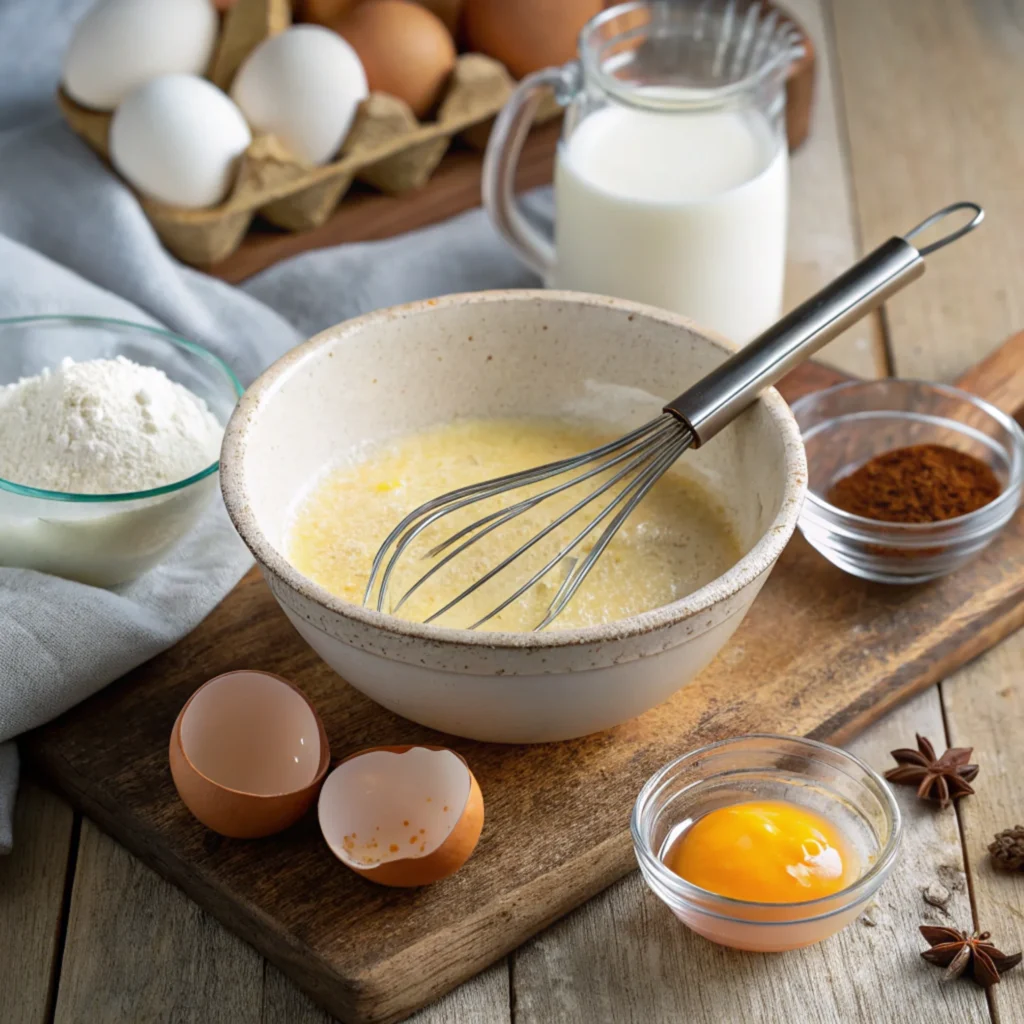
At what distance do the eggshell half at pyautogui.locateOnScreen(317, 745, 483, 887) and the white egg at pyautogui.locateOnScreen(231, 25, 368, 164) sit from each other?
2.65ft

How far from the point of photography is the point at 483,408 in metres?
1.21

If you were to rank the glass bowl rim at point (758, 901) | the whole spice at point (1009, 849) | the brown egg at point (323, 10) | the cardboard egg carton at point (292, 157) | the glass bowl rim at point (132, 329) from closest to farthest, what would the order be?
1. the glass bowl rim at point (758, 901)
2. the whole spice at point (1009, 849)
3. the glass bowl rim at point (132, 329)
4. the cardboard egg carton at point (292, 157)
5. the brown egg at point (323, 10)

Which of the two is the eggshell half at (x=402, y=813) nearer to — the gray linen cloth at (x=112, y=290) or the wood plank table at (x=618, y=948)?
the wood plank table at (x=618, y=948)

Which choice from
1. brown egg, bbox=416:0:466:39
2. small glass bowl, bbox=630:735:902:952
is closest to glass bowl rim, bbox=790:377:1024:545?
small glass bowl, bbox=630:735:902:952

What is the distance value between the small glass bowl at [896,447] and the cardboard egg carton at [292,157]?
57 centimetres

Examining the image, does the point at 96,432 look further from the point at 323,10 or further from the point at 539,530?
the point at 323,10

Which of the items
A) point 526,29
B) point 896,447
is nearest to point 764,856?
point 896,447

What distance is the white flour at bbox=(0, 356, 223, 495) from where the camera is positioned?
1.11 metres

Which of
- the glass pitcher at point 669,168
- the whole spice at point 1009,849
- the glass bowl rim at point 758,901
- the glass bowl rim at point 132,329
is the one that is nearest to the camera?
the glass bowl rim at point 758,901

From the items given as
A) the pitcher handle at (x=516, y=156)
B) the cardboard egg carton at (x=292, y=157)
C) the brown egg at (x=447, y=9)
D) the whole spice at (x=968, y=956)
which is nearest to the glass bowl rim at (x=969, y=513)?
the whole spice at (x=968, y=956)

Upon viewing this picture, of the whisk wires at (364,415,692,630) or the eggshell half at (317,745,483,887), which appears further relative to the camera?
the whisk wires at (364,415,692,630)

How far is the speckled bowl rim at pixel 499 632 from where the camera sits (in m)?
0.86

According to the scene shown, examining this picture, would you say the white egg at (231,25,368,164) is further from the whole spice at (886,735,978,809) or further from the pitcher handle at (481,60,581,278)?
the whole spice at (886,735,978,809)

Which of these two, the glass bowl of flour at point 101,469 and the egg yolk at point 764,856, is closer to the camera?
the egg yolk at point 764,856
